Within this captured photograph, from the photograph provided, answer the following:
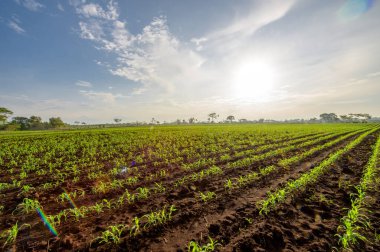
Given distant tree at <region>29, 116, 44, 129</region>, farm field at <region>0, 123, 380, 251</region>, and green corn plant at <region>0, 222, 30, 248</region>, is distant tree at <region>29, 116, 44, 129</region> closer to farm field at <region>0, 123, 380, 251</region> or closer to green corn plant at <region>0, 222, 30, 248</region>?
farm field at <region>0, 123, 380, 251</region>

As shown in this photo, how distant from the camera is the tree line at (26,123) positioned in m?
66.6

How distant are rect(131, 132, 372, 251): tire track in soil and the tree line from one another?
96600 millimetres

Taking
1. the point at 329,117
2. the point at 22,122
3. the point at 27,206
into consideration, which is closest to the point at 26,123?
the point at 22,122

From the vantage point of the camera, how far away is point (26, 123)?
79.2 metres

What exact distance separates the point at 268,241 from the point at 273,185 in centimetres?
307

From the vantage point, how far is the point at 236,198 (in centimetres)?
479

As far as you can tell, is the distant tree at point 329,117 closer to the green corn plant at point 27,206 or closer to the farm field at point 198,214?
the farm field at point 198,214

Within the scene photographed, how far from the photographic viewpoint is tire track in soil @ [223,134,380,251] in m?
2.94

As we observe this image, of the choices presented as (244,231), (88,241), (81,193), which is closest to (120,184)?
(81,193)

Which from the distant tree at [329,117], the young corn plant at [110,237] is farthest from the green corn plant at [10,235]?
the distant tree at [329,117]

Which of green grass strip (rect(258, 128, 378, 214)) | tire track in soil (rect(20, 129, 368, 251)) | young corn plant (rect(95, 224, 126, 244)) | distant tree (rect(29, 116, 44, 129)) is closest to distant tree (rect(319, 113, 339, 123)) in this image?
green grass strip (rect(258, 128, 378, 214))

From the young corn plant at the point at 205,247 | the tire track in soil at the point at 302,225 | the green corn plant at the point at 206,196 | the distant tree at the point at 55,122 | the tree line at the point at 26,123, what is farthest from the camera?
the distant tree at the point at 55,122

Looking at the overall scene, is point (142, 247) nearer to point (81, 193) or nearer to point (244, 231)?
point (244, 231)

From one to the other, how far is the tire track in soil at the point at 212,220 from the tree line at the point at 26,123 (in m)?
96.6
